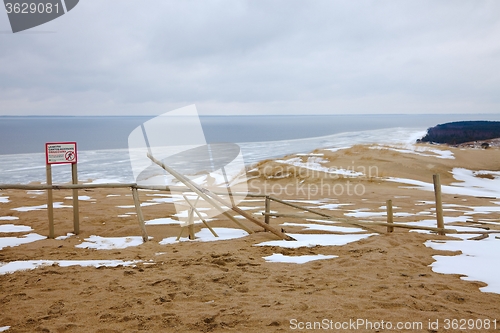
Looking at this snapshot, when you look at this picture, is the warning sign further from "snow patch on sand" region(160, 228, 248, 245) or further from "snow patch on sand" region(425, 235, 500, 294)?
"snow patch on sand" region(425, 235, 500, 294)

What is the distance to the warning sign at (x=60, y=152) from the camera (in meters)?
7.91

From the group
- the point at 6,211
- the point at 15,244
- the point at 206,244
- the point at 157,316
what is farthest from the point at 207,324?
the point at 6,211

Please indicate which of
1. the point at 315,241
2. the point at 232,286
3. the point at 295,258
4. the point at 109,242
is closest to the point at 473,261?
the point at 295,258

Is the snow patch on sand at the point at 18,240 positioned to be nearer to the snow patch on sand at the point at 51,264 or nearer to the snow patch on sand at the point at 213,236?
the snow patch on sand at the point at 51,264

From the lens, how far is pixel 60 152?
317 inches

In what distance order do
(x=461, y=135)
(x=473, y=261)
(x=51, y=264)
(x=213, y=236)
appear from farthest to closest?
(x=461, y=135) < (x=213, y=236) < (x=51, y=264) < (x=473, y=261)

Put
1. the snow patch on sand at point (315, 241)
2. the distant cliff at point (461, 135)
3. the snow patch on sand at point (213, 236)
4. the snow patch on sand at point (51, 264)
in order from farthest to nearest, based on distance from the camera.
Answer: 1. the distant cliff at point (461, 135)
2. the snow patch on sand at point (213, 236)
3. the snow patch on sand at point (315, 241)
4. the snow patch on sand at point (51, 264)

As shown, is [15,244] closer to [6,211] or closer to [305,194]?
[6,211]

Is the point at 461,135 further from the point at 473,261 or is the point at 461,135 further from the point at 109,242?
the point at 109,242

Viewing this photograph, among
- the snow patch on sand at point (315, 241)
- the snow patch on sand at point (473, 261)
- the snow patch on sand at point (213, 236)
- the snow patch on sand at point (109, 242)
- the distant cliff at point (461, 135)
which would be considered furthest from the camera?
the distant cliff at point (461, 135)

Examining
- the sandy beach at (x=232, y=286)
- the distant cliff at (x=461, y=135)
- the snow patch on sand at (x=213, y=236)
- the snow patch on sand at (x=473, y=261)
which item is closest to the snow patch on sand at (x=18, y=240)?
the sandy beach at (x=232, y=286)

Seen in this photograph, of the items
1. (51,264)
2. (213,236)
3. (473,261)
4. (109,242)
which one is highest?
(51,264)

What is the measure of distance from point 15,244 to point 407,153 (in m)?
26.3

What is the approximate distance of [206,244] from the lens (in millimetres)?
7293
